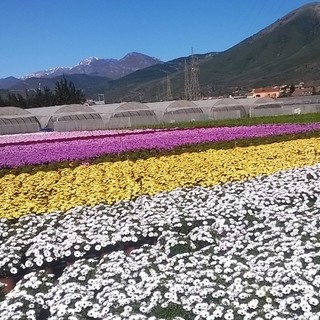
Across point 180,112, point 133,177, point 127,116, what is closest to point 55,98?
point 180,112

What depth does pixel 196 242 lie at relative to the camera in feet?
26.8

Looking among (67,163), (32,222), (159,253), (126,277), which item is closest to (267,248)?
(159,253)

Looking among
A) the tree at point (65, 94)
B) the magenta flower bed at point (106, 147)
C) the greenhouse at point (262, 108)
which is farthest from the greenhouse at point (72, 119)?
the tree at point (65, 94)

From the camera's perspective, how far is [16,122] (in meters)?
50.1

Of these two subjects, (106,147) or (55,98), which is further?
(55,98)

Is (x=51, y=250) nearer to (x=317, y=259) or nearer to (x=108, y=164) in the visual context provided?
(x=317, y=259)

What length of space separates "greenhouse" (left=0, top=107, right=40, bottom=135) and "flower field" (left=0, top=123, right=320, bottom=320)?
116 feet

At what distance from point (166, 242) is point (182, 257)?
0.76 meters

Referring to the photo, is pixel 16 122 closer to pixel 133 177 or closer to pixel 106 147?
pixel 106 147

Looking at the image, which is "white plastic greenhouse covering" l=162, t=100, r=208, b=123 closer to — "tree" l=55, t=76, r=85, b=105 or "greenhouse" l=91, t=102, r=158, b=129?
"greenhouse" l=91, t=102, r=158, b=129

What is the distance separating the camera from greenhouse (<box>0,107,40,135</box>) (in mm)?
48688

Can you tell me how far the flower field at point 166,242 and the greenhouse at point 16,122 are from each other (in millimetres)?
35486

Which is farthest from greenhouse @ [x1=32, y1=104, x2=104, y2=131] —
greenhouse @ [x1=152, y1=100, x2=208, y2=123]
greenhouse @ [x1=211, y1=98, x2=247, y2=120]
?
greenhouse @ [x1=211, y1=98, x2=247, y2=120]

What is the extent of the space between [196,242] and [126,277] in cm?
168
